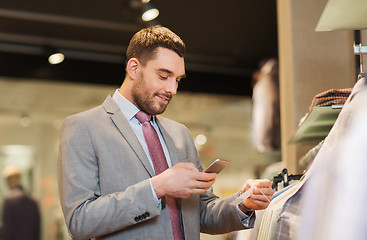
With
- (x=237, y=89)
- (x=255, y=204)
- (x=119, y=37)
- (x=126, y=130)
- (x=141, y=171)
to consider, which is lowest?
(x=255, y=204)

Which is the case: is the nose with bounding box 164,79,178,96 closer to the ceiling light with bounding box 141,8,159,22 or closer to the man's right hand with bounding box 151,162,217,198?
the man's right hand with bounding box 151,162,217,198

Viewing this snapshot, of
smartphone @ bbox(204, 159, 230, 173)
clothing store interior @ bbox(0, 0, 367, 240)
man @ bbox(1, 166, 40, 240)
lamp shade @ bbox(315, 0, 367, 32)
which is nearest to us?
clothing store interior @ bbox(0, 0, 367, 240)

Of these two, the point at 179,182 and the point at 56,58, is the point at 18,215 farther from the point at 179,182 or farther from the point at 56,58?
the point at 179,182

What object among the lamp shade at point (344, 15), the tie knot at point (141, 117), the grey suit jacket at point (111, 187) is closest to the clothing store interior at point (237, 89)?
the lamp shade at point (344, 15)

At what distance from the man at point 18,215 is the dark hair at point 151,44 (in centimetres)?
603

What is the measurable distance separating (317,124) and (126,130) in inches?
34.1

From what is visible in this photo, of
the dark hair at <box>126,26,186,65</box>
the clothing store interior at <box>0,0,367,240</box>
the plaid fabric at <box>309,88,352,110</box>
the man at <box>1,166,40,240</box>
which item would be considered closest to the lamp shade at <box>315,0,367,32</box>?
the clothing store interior at <box>0,0,367,240</box>

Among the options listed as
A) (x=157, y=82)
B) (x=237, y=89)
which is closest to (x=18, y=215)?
(x=237, y=89)

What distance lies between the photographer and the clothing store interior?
0.92 meters

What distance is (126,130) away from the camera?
6.07 ft

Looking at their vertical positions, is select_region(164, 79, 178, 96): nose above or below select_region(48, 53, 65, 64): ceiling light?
below

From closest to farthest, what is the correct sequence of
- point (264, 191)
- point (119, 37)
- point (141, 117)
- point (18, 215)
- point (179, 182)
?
1. point (179, 182)
2. point (264, 191)
3. point (141, 117)
4. point (119, 37)
5. point (18, 215)

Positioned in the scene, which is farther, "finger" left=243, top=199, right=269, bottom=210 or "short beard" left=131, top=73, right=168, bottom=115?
"short beard" left=131, top=73, right=168, bottom=115

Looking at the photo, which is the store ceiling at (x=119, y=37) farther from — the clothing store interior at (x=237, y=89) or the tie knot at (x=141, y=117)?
the tie knot at (x=141, y=117)
